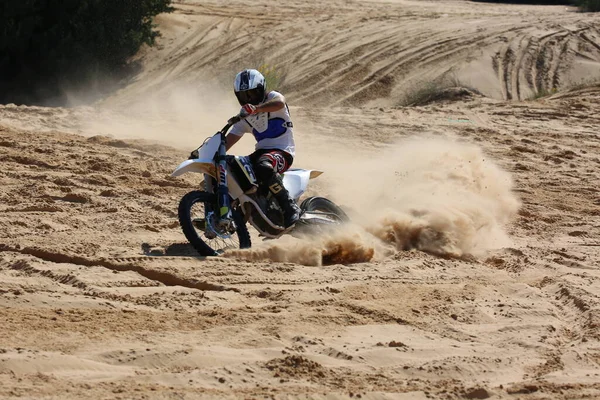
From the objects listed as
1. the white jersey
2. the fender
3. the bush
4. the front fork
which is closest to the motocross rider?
the white jersey

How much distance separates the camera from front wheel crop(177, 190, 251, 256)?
7.55m

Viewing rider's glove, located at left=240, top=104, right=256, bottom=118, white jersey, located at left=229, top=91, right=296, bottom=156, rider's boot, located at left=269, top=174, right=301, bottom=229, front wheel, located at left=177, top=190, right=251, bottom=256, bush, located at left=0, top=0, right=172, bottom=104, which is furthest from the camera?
bush, located at left=0, top=0, right=172, bottom=104

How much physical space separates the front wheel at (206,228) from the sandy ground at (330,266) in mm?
224

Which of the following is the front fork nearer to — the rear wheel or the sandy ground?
the sandy ground

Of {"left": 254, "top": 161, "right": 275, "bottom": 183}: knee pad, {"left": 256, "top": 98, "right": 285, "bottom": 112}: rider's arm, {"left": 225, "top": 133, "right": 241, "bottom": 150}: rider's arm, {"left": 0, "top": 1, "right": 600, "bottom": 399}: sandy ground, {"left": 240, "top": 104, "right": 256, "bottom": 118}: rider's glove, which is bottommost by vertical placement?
{"left": 0, "top": 1, "right": 600, "bottom": 399}: sandy ground

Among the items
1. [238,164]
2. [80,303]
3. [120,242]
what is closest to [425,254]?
[238,164]

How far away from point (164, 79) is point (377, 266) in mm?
15556

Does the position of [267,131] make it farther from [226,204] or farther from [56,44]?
[56,44]

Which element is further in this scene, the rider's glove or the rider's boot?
the rider's boot

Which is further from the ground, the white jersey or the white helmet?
the white helmet

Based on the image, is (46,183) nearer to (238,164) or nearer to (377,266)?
(238,164)

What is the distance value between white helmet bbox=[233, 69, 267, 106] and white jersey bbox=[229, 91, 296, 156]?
0.27 m

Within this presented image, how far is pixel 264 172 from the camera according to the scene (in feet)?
26.2

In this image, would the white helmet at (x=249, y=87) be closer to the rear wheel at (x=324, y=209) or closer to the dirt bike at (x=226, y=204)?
the dirt bike at (x=226, y=204)
